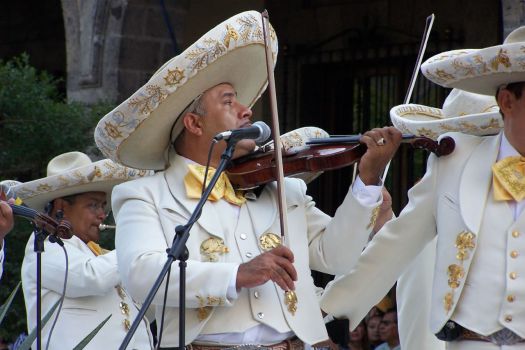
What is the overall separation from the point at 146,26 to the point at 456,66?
695cm

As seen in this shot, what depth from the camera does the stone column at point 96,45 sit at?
11422 millimetres

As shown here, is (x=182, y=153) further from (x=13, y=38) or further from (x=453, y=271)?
Result: (x=13, y=38)

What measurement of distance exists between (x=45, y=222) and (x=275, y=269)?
4.37ft

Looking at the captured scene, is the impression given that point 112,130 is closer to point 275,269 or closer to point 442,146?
point 275,269

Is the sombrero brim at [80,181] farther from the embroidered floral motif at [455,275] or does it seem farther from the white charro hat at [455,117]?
the embroidered floral motif at [455,275]

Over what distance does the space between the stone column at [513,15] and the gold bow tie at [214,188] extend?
414 cm

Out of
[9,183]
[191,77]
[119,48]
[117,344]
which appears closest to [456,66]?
[191,77]

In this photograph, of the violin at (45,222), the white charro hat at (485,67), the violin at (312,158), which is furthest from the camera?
the violin at (45,222)

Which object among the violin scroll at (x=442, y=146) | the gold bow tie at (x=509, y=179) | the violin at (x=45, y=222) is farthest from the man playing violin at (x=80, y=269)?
the gold bow tie at (x=509, y=179)

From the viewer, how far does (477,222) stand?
15.4 feet

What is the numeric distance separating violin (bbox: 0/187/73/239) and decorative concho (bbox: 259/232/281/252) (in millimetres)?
905

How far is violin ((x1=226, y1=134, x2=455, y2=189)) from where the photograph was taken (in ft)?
16.0

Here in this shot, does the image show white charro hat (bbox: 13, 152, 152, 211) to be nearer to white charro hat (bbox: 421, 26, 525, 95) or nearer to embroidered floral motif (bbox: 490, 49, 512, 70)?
white charro hat (bbox: 421, 26, 525, 95)

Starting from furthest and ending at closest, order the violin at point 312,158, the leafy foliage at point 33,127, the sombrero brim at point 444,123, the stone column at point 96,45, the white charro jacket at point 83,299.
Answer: the stone column at point 96,45, the leafy foliage at point 33,127, the white charro jacket at point 83,299, the sombrero brim at point 444,123, the violin at point 312,158
